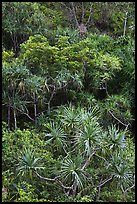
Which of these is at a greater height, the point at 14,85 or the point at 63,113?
the point at 14,85

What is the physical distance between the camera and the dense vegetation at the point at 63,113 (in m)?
6.80

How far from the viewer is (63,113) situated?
8.03m

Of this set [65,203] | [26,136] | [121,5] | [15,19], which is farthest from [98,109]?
[121,5]

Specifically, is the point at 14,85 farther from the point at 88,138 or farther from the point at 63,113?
the point at 88,138

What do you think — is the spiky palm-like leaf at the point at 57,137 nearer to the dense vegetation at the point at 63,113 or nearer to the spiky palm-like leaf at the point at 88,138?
the dense vegetation at the point at 63,113

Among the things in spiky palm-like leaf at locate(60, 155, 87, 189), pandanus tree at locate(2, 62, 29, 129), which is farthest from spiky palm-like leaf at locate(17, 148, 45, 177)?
pandanus tree at locate(2, 62, 29, 129)

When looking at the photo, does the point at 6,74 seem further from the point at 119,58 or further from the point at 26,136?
the point at 119,58

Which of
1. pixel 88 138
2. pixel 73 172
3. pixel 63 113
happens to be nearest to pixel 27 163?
pixel 73 172

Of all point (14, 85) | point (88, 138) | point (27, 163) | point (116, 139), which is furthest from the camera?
point (14, 85)

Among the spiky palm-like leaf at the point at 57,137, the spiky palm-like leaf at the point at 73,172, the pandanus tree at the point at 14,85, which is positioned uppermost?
the pandanus tree at the point at 14,85

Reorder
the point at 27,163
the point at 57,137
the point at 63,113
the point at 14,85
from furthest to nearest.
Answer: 1. the point at 63,113
2. the point at 14,85
3. the point at 57,137
4. the point at 27,163

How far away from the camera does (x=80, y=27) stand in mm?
11844

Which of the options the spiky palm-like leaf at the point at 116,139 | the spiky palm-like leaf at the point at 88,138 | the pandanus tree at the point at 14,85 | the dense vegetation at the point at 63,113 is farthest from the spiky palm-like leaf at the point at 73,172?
the pandanus tree at the point at 14,85

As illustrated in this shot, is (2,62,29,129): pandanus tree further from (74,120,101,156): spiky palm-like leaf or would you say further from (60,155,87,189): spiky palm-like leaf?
(60,155,87,189): spiky palm-like leaf
